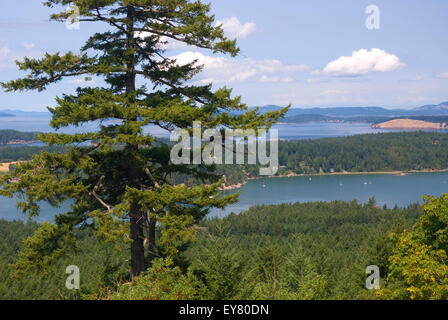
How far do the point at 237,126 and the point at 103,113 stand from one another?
10.2 feet

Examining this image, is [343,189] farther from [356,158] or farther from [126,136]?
[126,136]

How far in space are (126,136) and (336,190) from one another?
127 metres

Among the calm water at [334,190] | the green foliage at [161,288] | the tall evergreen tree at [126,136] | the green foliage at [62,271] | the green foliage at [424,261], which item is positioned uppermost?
the tall evergreen tree at [126,136]

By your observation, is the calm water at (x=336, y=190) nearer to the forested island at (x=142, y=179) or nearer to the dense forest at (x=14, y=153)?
the dense forest at (x=14, y=153)

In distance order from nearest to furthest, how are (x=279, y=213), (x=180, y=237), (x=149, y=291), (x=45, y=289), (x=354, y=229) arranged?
(x=149, y=291)
(x=180, y=237)
(x=45, y=289)
(x=354, y=229)
(x=279, y=213)

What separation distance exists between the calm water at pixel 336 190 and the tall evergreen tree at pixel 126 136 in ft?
267

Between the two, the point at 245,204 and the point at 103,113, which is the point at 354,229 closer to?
the point at 245,204

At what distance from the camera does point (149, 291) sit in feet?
25.8

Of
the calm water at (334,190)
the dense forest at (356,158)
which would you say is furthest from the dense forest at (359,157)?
the calm water at (334,190)

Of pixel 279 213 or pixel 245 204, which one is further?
pixel 245 204

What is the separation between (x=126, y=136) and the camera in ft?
32.7

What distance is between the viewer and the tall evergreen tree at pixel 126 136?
9.98m
